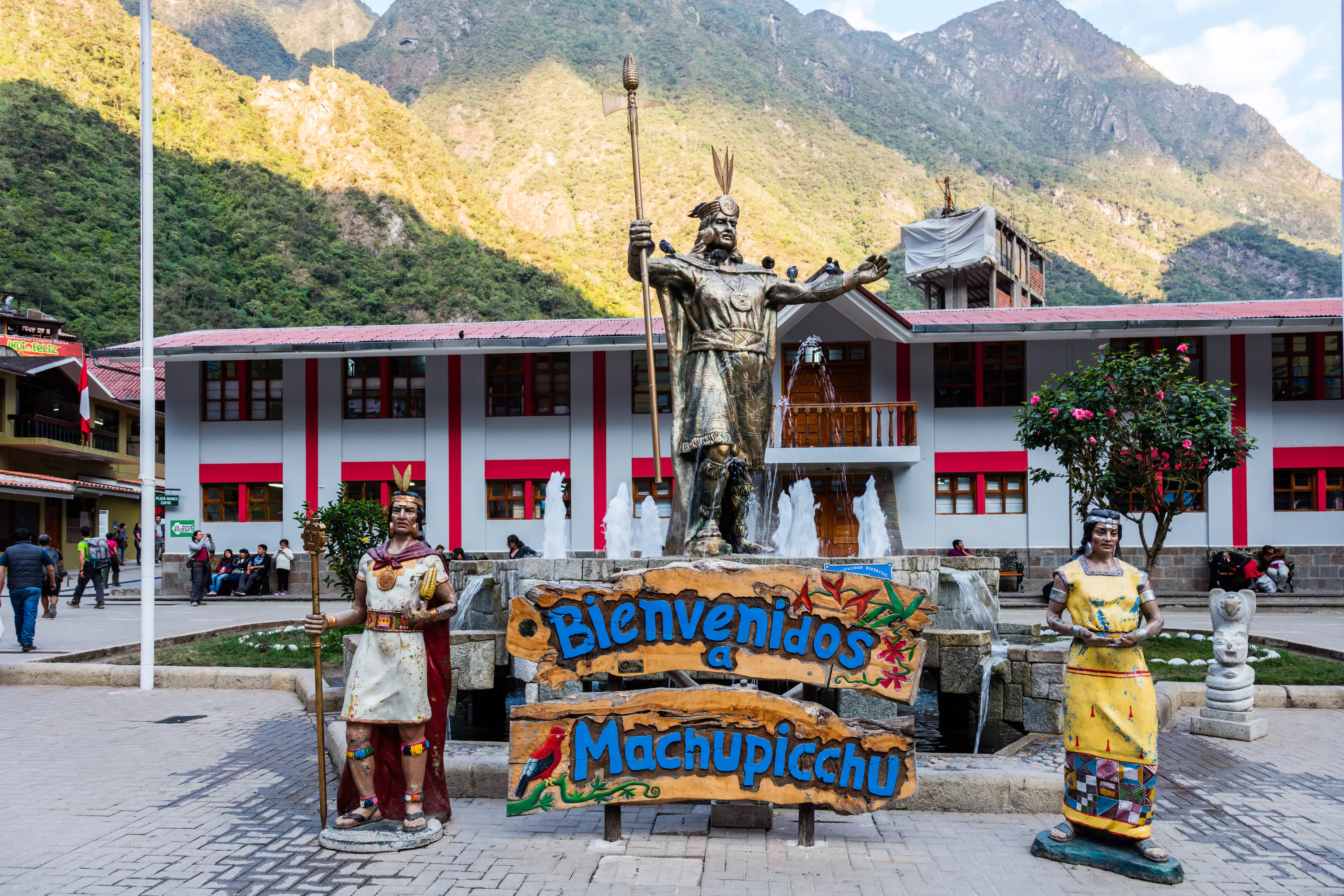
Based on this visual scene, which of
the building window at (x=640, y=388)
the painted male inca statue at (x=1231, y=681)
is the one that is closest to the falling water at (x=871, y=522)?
the building window at (x=640, y=388)

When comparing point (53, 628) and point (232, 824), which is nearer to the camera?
point (232, 824)

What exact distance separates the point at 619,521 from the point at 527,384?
4.08 meters

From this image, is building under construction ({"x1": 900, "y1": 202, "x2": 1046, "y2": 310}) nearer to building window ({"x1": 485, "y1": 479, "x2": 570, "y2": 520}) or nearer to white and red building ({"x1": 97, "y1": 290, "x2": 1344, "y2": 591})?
white and red building ({"x1": 97, "y1": 290, "x2": 1344, "y2": 591})

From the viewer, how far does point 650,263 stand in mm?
7676

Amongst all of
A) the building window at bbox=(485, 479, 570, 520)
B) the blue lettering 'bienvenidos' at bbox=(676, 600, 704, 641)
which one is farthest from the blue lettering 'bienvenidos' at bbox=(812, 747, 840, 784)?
the building window at bbox=(485, 479, 570, 520)

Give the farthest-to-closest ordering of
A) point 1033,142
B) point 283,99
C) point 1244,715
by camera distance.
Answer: point 1033,142, point 283,99, point 1244,715

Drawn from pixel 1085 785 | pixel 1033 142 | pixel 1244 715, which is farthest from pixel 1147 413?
pixel 1033 142

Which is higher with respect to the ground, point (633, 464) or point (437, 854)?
point (633, 464)

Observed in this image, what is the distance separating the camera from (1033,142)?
99.6 metres

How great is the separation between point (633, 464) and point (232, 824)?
55.4 feet

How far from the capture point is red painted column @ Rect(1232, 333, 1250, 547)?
20766 mm

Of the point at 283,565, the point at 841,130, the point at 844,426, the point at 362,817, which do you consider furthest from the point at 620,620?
the point at 841,130

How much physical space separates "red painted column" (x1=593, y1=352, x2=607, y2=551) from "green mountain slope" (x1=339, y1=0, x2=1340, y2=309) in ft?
95.1

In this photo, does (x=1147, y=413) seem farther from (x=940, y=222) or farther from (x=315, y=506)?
(x=940, y=222)
